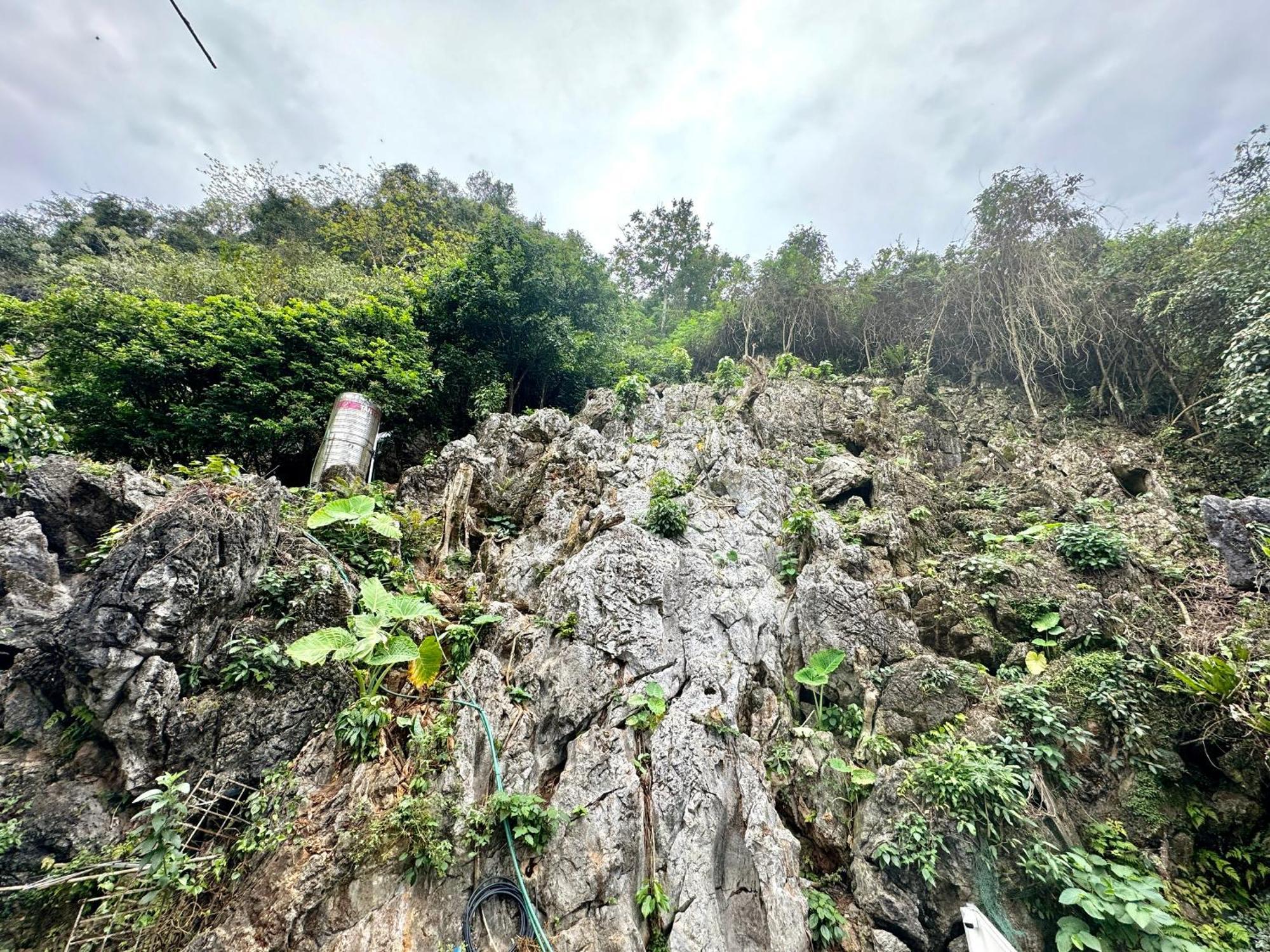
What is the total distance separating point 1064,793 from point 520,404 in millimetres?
13341

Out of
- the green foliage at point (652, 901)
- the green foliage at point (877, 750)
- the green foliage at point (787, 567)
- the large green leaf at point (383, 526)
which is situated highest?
the large green leaf at point (383, 526)

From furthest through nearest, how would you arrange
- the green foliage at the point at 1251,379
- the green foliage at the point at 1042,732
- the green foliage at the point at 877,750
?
the green foliage at the point at 1251,379, the green foliage at the point at 877,750, the green foliage at the point at 1042,732

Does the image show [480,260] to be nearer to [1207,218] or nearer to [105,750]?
[105,750]

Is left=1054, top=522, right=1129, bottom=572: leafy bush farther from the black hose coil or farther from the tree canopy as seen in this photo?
the black hose coil

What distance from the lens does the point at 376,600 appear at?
5422 mm

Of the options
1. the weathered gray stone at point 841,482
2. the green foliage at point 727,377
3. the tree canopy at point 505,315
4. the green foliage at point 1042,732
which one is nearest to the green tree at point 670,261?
the tree canopy at point 505,315

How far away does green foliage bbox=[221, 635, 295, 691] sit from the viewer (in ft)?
15.5

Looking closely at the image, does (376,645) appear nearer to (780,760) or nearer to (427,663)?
(427,663)

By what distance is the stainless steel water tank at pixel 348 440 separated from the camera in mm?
8656

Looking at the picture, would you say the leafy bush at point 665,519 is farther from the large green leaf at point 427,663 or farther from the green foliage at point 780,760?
the large green leaf at point 427,663

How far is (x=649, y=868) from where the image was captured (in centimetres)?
429

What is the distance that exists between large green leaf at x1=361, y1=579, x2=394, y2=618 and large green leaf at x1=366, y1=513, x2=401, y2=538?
110 centimetres

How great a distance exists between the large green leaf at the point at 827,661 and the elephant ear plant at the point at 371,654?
4.84m

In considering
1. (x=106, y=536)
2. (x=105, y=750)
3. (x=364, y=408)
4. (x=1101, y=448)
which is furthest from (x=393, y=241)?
(x=1101, y=448)
